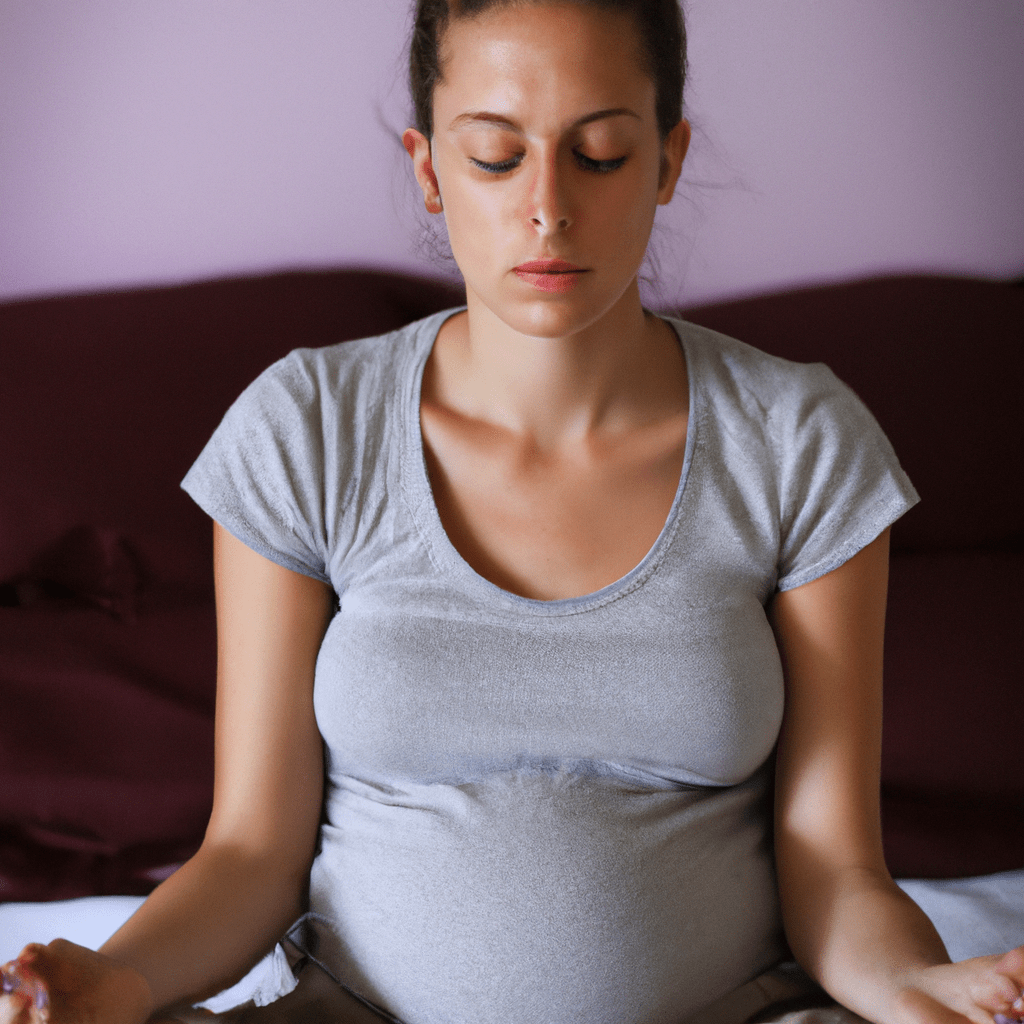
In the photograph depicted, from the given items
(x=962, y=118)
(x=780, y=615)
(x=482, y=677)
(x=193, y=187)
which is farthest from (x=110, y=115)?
(x=962, y=118)

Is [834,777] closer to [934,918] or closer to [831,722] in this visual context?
[831,722]

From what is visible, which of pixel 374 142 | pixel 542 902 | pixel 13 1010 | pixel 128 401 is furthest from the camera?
pixel 374 142

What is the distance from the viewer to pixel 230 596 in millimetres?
901

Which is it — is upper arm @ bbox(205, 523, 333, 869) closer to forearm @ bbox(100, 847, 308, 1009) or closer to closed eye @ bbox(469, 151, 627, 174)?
forearm @ bbox(100, 847, 308, 1009)

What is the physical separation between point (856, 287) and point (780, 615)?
25.7 inches

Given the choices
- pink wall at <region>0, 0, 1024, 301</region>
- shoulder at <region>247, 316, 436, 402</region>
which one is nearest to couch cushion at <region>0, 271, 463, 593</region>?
pink wall at <region>0, 0, 1024, 301</region>

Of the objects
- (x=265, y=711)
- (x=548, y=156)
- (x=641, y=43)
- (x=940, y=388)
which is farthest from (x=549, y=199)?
(x=940, y=388)

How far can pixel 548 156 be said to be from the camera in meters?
0.79

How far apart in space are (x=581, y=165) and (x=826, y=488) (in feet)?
1.16

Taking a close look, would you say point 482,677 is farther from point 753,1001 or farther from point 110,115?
point 110,115

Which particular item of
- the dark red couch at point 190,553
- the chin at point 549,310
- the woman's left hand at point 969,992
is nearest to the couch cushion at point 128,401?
the dark red couch at point 190,553

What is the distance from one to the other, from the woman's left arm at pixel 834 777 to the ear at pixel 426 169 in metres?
0.47

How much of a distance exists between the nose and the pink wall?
2.16 feet

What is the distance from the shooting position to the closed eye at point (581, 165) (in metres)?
0.81
